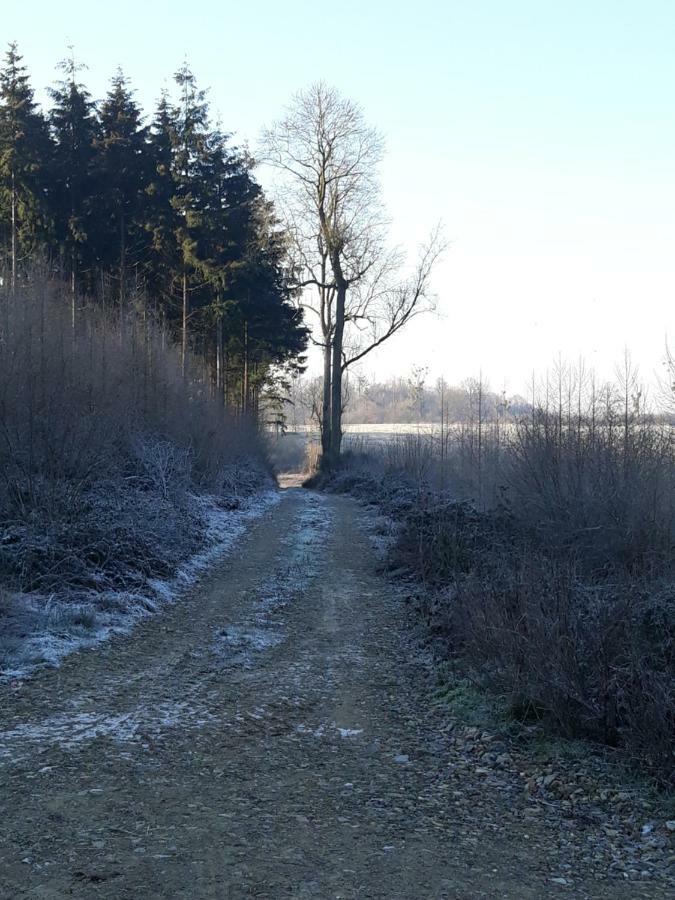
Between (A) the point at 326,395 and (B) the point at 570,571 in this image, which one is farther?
(A) the point at 326,395

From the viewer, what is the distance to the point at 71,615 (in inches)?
369

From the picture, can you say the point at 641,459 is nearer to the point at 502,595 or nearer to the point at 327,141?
the point at 502,595

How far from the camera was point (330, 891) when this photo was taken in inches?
152

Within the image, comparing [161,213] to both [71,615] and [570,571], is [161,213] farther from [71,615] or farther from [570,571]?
[570,571]

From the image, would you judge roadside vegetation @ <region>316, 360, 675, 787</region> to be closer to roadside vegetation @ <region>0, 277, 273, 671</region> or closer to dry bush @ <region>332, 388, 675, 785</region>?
dry bush @ <region>332, 388, 675, 785</region>

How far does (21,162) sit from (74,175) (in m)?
2.00

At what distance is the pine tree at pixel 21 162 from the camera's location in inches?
1098

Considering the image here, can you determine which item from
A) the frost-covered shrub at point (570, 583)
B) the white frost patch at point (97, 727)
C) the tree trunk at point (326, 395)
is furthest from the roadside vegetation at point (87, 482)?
the tree trunk at point (326, 395)

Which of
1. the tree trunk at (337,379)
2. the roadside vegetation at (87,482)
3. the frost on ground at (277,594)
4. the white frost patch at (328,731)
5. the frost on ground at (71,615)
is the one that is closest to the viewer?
the white frost patch at (328,731)

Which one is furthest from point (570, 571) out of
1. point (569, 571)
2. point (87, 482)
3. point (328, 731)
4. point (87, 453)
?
point (87, 482)

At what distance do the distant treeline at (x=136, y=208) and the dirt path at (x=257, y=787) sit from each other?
18362mm

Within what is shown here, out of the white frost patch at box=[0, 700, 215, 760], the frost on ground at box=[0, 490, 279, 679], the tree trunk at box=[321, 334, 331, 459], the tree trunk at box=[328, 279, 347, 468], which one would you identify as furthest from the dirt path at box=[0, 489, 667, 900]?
the tree trunk at box=[321, 334, 331, 459]

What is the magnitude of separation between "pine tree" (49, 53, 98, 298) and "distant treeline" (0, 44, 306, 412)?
0.04m

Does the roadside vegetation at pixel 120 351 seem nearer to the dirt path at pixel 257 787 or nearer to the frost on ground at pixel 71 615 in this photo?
the frost on ground at pixel 71 615
